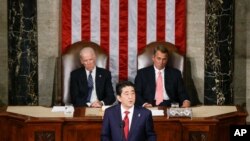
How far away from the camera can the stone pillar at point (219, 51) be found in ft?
29.8

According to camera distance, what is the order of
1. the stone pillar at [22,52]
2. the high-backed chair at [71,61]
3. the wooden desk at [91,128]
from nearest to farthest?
1. the wooden desk at [91,128]
2. the high-backed chair at [71,61]
3. the stone pillar at [22,52]

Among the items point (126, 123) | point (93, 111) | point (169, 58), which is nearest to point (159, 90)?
point (169, 58)

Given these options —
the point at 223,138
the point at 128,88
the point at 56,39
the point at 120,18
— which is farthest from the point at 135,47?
the point at 128,88

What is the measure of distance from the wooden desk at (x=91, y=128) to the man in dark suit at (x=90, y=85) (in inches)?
48.6

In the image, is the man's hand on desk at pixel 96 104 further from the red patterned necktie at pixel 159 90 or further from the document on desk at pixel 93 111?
the red patterned necktie at pixel 159 90

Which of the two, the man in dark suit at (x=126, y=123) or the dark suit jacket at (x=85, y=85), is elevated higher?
the dark suit jacket at (x=85, y=85)

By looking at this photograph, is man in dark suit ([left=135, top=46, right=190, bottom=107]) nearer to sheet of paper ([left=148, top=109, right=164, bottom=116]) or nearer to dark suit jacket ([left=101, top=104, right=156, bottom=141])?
sheet of paper ([left=148, top=109, right=164, bottom=116])

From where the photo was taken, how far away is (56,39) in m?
9.28

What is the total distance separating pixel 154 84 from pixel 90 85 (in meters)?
0.83

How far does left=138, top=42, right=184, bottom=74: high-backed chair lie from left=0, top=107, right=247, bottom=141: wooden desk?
5.49ft

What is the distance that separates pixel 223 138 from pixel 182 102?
121cm

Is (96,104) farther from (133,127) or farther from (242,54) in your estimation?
(242,54)

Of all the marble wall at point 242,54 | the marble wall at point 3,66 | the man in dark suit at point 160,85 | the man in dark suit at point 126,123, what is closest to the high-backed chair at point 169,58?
the man in dark suit at point 160,85

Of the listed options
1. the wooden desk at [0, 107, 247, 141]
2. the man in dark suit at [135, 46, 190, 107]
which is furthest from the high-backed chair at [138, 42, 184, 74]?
the wooden desk at [0, 107, 247, 141]
